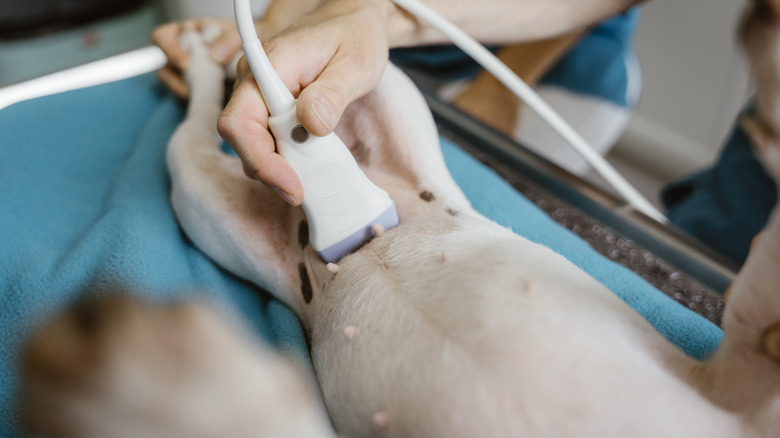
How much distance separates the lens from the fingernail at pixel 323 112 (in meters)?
0.49

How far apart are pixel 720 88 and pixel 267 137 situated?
5.59 ft

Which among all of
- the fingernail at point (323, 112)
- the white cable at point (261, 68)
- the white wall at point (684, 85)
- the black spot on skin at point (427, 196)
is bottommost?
the white wall at point (684, 85)

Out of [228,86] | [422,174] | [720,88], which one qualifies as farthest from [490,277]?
[720,88]

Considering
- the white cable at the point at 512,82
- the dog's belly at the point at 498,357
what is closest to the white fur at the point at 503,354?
the dog's belly at the point at 498,357

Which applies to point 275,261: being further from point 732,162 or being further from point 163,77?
point 732,162

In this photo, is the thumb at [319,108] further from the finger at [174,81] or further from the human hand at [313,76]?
the finger at [174,81]

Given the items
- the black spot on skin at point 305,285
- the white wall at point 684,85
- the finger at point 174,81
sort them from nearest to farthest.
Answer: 1. the black spot on skin at point 305,285
2. the finger at point 174,81
3. the white wall at point 684,85

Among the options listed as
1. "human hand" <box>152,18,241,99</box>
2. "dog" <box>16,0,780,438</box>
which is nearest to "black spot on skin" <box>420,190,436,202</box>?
"dog" <box>16,0,780,438</box>

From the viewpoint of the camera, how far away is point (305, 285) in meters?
0.61

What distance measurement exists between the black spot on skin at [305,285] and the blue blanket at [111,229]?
0.09 feet

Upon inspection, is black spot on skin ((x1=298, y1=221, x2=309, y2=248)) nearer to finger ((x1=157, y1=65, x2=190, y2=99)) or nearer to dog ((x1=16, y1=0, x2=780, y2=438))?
dog ((x1=16, y1=0, x2=780, y2=438))

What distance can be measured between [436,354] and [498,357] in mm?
46

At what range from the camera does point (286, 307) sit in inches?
25.0

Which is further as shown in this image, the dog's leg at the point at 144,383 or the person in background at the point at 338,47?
the person in background at the point at 338,47
